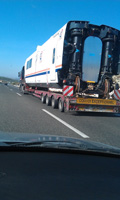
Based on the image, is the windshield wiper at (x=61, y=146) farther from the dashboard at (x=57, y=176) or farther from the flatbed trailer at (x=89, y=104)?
the flatbed trailer at (x=89, y=104)

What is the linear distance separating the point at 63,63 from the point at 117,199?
8282mm

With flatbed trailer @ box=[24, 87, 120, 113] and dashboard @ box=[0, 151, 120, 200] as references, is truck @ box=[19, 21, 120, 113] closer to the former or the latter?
flatbed trailer @ box=[24, 87, 120, 113]

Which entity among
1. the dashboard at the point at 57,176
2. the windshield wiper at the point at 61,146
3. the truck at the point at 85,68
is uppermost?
the truck at the point at 85,68

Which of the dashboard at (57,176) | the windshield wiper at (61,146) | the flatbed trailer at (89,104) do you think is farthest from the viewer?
the flatbed trailer at (89,104)

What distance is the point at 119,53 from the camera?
10.1 m

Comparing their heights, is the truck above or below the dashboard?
above

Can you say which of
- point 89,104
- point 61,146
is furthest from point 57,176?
point 89,104

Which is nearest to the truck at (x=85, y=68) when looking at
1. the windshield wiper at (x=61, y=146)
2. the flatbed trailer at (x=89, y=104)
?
the flatbed trailer at (x=89, y=104)

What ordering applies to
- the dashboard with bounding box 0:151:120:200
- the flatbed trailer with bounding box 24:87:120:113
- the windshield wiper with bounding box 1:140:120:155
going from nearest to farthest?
1. the dashboard with bounding box 0:151:120:200
2. the windshield wiper with bounding box 1:140:120:155
3. the flatbed trailer with bounding box 24:87:120:113

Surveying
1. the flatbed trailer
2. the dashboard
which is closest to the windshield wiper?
the dashboard

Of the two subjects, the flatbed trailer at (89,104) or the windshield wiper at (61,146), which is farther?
the flatbed trailer at (89,104)

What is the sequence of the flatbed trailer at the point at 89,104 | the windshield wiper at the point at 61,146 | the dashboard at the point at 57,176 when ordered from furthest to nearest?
the flatbed trailer at the point at 89,104
the windshield wiper at the point at 61,146
the dashboard at the point at 57,176

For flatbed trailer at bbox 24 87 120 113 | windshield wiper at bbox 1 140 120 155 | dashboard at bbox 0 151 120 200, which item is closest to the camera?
dashboard at bbox 0 151 120 200

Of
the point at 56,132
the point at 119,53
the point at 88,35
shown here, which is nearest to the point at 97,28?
the point at 88,35
